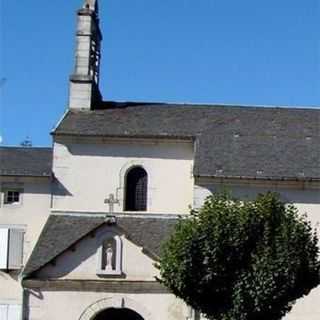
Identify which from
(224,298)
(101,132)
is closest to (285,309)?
(224,298)

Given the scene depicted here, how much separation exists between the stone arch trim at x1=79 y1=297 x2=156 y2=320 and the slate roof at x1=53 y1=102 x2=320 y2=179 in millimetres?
5587

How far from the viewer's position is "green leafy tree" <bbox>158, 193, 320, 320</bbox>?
23.8m

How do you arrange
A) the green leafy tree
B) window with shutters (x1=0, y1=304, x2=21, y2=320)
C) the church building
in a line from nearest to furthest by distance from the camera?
the green leafy tree
the church building
window with shutters (x1=0, y1=304, x2=21, y2=320)

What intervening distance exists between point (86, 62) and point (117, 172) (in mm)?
5272

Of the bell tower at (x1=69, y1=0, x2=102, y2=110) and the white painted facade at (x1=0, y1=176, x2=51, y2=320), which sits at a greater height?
the bell tower at (x1=69, y1=0, x2=102, y2=110)

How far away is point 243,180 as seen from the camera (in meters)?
31.4

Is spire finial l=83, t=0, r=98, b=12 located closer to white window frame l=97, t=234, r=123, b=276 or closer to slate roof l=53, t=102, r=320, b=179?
slate roof l=53, t=102, r=320, b=179

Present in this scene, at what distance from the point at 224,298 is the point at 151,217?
26.9 ft

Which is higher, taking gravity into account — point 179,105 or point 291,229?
point 179,105

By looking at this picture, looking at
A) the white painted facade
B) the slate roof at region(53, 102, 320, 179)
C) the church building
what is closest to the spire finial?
the church building

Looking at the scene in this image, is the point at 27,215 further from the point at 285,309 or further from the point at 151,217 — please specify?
the point at 285,309

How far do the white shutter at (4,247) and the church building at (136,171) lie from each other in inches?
1.5

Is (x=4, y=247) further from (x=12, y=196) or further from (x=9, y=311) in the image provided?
(x=9, y=311)

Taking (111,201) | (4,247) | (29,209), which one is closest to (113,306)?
(111,201)
